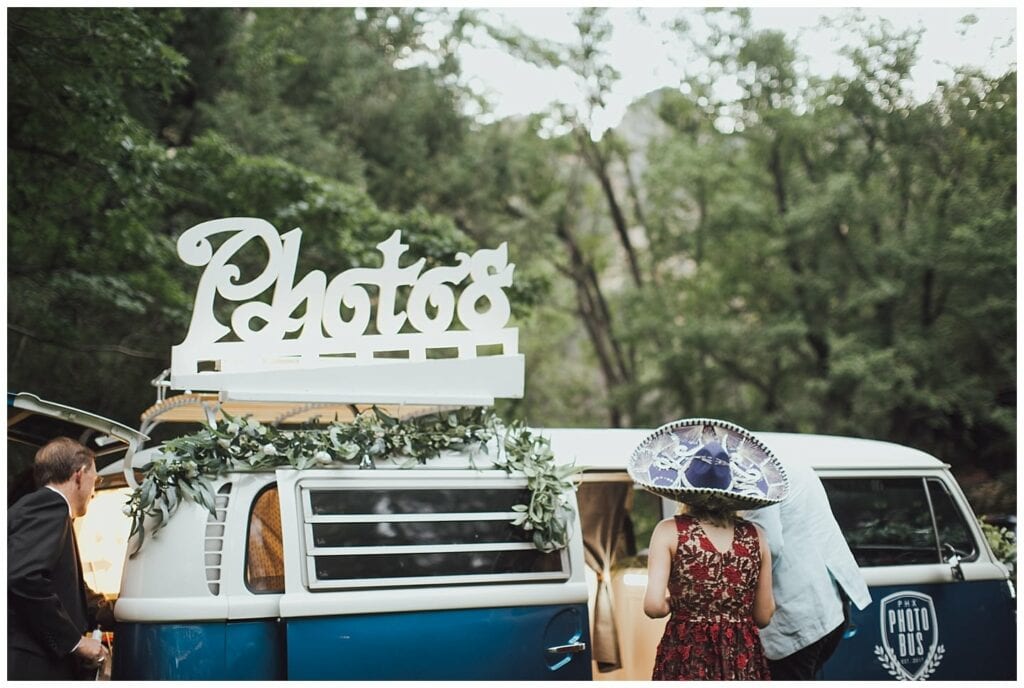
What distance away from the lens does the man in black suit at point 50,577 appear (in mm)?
4242

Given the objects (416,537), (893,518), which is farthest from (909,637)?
(416,537)

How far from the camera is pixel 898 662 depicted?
6.02m

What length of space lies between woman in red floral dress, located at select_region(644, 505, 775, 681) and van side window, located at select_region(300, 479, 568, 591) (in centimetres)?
70

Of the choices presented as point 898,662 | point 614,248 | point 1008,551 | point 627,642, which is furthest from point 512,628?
point 614,248

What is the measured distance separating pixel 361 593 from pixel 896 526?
3.78 meters

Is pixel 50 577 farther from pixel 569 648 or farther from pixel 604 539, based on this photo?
pixel 604 539

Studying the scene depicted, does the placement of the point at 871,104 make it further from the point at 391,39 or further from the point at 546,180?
the point at 391,39

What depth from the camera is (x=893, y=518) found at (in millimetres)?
6402

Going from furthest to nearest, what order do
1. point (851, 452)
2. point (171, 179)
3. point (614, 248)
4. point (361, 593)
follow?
point (614, 248) → point (171, 179) → point (851, 452) → point (361, 593)

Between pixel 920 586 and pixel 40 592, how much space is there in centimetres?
525

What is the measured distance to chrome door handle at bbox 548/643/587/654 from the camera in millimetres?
5020

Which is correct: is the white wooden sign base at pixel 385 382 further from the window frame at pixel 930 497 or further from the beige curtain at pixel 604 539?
Answer: the window frame at pixel 930 497

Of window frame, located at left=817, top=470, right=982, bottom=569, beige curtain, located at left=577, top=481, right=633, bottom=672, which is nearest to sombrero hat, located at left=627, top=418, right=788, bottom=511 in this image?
window frame, located at left=817, top=470, right=982, bottom=569

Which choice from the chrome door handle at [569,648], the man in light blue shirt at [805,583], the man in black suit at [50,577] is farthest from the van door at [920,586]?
the man in black suit at [50,577]
